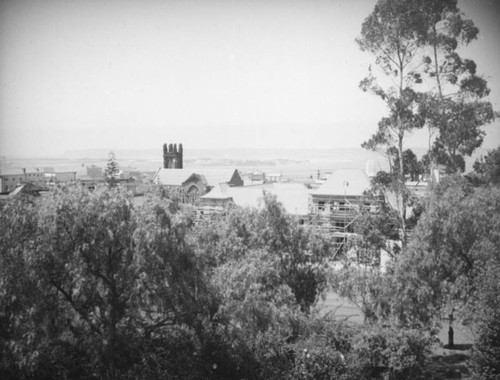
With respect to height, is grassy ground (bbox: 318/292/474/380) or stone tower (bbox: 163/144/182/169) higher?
stone tower (bbox: 163/144/182/169)

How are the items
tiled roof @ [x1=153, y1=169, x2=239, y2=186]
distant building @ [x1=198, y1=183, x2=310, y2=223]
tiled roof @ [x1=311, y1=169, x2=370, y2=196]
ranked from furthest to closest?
tiled roof @ [x1=153, y1=169, x2=239, y2=186]
distant building @ [x1=198, y1=183, x2=310, y2=223]
tiled roof @ [x1=311, y1=169, x2=370, y2=196]

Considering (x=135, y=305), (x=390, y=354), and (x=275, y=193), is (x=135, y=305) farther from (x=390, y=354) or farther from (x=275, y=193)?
(x=275, y=193)

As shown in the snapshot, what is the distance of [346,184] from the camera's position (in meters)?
44.8

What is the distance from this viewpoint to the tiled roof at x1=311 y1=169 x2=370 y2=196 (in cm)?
4450

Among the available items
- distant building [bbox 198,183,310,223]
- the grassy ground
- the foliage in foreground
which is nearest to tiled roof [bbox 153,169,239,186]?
distant building [bbox 198,183,310,223]

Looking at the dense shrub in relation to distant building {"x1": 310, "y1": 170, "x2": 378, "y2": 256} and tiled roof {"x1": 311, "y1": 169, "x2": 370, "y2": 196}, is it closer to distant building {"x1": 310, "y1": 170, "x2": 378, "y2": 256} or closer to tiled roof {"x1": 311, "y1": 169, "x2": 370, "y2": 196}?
distant building {"x1": 310, "y1": 170, "x2": 378, "y2": 256}

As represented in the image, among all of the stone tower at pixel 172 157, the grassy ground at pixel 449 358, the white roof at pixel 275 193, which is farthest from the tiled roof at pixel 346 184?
the stone tower at pixel 172 157

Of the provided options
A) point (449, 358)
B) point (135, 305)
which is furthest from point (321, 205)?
point (135, 305)

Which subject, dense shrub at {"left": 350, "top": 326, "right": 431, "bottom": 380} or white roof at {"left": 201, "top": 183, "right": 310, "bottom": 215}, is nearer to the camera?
dense shrub at {"left": 350, "top": 326, "right": 431, "bottom": 380}

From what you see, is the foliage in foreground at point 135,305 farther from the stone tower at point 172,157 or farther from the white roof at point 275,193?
the stone tower at point 172,157

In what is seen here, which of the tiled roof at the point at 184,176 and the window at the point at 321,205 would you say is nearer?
the window at the point at 321,205

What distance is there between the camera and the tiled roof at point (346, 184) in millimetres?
44500

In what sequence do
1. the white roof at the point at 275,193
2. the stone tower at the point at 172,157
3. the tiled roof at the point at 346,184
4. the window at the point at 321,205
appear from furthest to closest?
the stone tower at the point at 172,157, the white roof at the point at 275,193, the tiled roof at the point at 346,184, the window at the point at 321,205

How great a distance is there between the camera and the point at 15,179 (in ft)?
363
